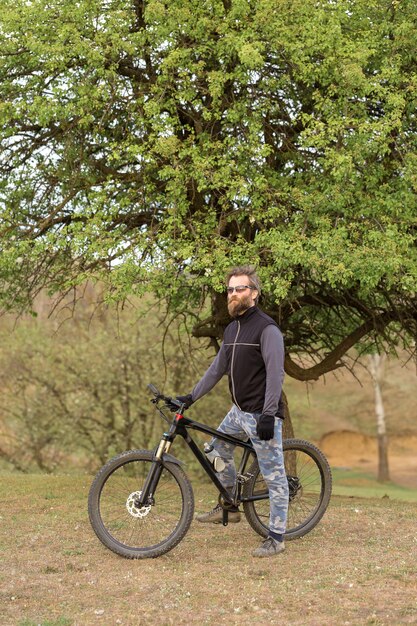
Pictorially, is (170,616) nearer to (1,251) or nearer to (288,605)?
(288,605)

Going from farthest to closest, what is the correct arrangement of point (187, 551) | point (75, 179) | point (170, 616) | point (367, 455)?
point (367, 455), point (75, 179), point (187, 551), point (170, 616)

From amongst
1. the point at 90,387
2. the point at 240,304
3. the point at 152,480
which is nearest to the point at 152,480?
the point at 152,480

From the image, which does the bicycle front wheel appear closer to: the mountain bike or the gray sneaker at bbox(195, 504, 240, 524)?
the mountain bike

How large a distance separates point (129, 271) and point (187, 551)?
3720 mm

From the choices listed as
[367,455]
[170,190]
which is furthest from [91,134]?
[367,455]

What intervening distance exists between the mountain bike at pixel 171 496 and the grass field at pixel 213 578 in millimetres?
185

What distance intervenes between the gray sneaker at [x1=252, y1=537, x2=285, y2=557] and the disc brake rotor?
924mm

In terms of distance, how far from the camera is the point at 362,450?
121 feet

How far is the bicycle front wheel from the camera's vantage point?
676cm

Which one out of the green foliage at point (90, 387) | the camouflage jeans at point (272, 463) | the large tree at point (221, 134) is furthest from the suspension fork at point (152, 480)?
the green foliage at point (90, 387)

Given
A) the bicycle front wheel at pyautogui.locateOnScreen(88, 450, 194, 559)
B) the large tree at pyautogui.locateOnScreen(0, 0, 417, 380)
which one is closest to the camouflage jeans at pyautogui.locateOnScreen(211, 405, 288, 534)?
the bicycle front wheel at pyautogui.locateOnScreen(88, 450, 194, 559)

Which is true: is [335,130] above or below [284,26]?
below

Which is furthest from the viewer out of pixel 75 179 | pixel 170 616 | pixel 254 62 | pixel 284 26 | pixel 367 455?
pixel 367 455

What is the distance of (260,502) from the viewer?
7.31 meters
